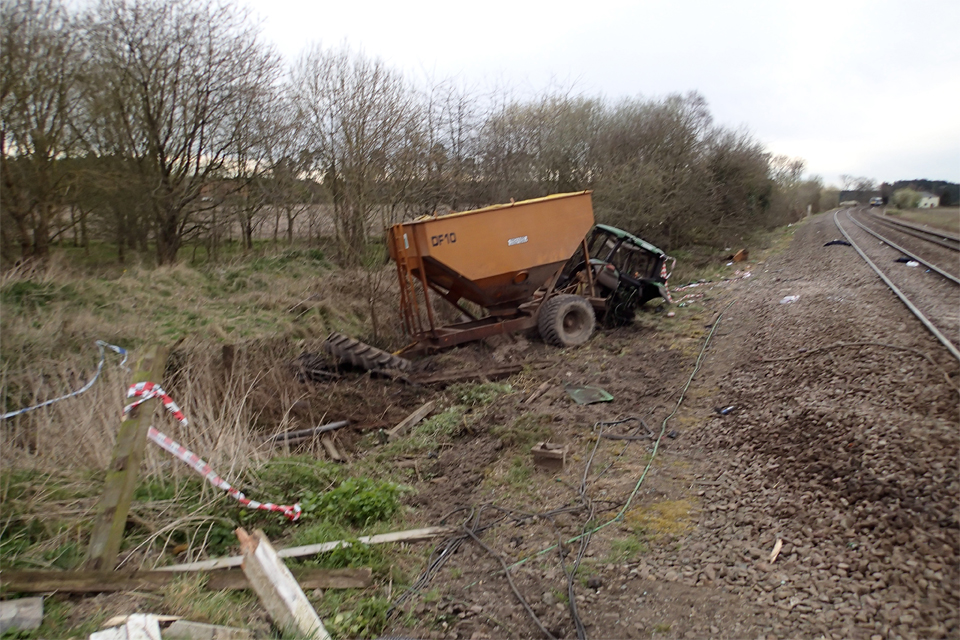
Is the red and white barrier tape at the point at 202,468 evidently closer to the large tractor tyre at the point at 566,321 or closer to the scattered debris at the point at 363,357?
the scattered debris at the point at 363,357

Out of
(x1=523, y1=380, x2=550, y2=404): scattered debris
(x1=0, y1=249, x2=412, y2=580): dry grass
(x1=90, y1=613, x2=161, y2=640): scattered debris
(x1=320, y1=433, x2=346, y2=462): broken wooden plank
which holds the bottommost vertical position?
(x1=320, y1=433, x2=346, y2=462): broken wooden plank

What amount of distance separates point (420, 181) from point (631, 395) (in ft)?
30.5

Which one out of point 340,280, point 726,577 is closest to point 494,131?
point 340,280

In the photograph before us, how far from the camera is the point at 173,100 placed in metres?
16.1

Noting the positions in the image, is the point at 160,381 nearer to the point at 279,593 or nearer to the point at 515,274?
the point at 279,593

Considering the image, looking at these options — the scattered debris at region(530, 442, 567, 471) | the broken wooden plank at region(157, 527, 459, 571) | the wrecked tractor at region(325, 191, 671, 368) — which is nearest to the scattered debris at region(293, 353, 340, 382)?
the wrecked tractor at region(325, 191, 671, 368)

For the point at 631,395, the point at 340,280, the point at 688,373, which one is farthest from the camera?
Result: the point at 340,280

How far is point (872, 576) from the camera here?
9.93 ft

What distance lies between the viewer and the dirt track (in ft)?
9.90

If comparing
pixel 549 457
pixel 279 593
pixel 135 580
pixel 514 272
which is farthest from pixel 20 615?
pixel 514 272

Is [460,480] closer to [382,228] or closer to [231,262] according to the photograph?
[382,228]

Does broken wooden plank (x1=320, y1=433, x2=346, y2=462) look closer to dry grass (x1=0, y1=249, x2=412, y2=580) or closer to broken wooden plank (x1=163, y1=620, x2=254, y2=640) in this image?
dry grass (x1=0, y1=249, x2=412, y2=580)

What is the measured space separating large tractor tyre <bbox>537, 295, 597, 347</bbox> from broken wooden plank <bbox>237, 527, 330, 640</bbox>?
6518 millimetres

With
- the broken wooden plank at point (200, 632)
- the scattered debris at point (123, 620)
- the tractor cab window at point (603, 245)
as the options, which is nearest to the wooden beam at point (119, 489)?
the scattered debris at point (123, 620)
